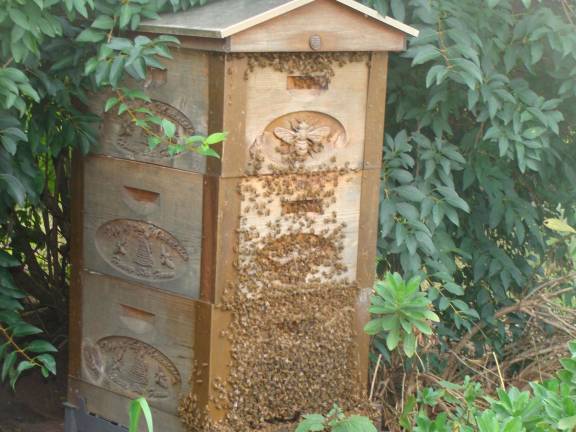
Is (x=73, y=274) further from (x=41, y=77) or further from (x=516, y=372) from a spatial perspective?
(x=516, y=372)

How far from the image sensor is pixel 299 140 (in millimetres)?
3598

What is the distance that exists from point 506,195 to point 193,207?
1612 millimetres

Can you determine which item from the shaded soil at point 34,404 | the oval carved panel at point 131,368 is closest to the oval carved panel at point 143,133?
the oval carved panel at point 131,368

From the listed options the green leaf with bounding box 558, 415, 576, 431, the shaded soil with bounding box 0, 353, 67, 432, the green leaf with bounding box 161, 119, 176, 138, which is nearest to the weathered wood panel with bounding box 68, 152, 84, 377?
the shaded soil with bounding box 0, 353, 67, 432

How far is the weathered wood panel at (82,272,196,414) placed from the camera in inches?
143

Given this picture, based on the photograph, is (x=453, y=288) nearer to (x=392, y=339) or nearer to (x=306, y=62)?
(x=392, y=339)

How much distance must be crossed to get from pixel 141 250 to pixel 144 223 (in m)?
0.10

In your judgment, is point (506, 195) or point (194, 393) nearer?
point (194, 393)

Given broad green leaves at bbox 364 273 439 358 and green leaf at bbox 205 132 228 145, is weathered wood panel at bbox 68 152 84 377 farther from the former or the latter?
broad green leaves at bbox 364 273 439 358

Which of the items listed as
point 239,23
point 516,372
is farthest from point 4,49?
point 516,372

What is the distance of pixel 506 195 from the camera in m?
4.53

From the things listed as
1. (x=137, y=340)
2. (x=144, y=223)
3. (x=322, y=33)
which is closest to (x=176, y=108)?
(x=144, y=223)

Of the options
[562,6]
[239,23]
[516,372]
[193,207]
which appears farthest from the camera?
[516,372]

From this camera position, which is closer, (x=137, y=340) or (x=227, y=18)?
(x=227, y=18)
